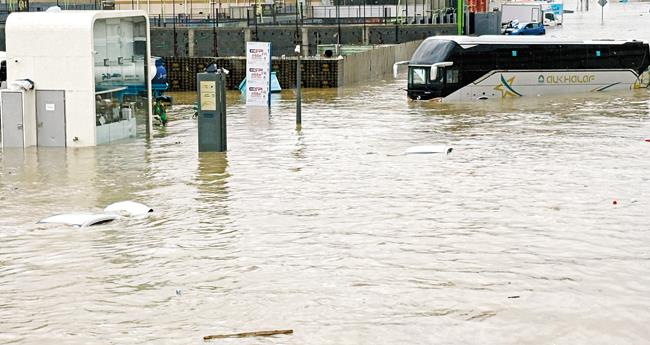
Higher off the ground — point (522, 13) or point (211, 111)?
point (522, 13)

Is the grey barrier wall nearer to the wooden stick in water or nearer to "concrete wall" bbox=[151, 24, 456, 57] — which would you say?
"concrete wall" bbox=[151, 24, 456, 57]

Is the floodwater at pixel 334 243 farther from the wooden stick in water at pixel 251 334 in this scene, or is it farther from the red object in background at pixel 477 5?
the red object in background at pixel 477 5

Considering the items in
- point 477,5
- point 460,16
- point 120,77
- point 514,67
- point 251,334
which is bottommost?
point 251,334

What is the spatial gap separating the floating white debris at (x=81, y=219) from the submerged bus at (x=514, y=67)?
27540mm

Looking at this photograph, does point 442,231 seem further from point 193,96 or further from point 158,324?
point 193,96

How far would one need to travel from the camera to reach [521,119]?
128 ft

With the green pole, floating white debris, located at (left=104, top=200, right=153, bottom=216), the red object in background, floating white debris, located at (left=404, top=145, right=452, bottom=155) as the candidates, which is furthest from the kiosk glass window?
the red object in background

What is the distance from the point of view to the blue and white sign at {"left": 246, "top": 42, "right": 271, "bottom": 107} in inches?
1582

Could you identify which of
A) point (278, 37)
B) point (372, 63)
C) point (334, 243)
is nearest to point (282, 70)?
point (372, 63)

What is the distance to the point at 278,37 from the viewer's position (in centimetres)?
7594

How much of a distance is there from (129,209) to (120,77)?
36.4 ft

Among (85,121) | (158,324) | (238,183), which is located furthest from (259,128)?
(158,324)

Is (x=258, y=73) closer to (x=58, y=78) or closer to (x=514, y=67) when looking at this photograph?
(x=514, y=67)

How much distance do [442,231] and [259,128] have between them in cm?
1728
